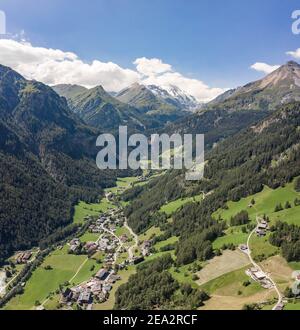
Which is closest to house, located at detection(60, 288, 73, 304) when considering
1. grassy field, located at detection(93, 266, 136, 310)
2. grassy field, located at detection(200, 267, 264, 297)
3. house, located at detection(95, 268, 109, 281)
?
grassy field, located at detection(93, 266, 136, 310)

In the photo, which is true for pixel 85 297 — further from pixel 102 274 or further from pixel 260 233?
pixel 260 233

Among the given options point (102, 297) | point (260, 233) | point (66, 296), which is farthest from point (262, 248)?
point (66, 296)

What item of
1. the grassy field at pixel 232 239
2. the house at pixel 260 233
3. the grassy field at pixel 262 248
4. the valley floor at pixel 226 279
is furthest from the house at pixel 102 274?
the house at pixel 260 233

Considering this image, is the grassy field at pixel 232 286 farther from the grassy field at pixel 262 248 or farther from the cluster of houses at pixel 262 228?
the cluster of houses at pixel 262 228

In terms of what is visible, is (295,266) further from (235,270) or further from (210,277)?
(210,277)

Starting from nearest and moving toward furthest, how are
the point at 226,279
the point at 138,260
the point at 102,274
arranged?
1. the point at 226,279
2. the point at 102,274
3. the point at 138,260

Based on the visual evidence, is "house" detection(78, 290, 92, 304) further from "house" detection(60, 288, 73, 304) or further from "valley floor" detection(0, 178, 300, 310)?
"house" detection(60, 288, 73, 304)
